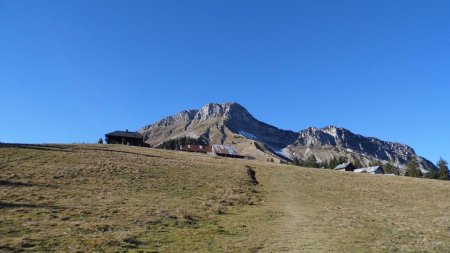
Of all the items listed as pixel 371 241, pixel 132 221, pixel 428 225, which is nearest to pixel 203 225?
pixel 132 221

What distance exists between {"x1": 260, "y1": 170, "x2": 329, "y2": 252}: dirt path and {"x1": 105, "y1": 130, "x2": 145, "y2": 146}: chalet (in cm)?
9429

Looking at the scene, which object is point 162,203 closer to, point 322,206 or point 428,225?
point 322,206

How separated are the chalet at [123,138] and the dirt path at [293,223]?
3712 inches

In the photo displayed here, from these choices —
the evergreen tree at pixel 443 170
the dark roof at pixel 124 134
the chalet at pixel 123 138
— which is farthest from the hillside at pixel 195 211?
the evergreen tree at pixel 443 170

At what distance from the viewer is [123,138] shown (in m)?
143

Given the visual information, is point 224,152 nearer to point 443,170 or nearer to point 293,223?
point 443,170

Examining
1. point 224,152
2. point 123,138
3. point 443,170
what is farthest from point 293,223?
point 224,152

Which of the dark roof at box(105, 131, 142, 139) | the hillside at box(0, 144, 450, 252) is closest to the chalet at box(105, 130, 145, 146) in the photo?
the dark roof at box(105, 131, 142, 139)

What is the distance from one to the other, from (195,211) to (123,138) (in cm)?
11470

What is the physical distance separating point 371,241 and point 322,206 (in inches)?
701

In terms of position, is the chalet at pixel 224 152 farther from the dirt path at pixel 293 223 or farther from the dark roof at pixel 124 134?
the dirt path at pixel 293 223

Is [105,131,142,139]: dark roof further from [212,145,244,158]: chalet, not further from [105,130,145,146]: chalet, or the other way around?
[212,145,244,158]: chalet

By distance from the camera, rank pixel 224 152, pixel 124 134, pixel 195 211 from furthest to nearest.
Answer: pixel 224 152
pixel 124 134
pixel 195 211

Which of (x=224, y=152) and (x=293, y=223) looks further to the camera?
(x=224, y=152)
